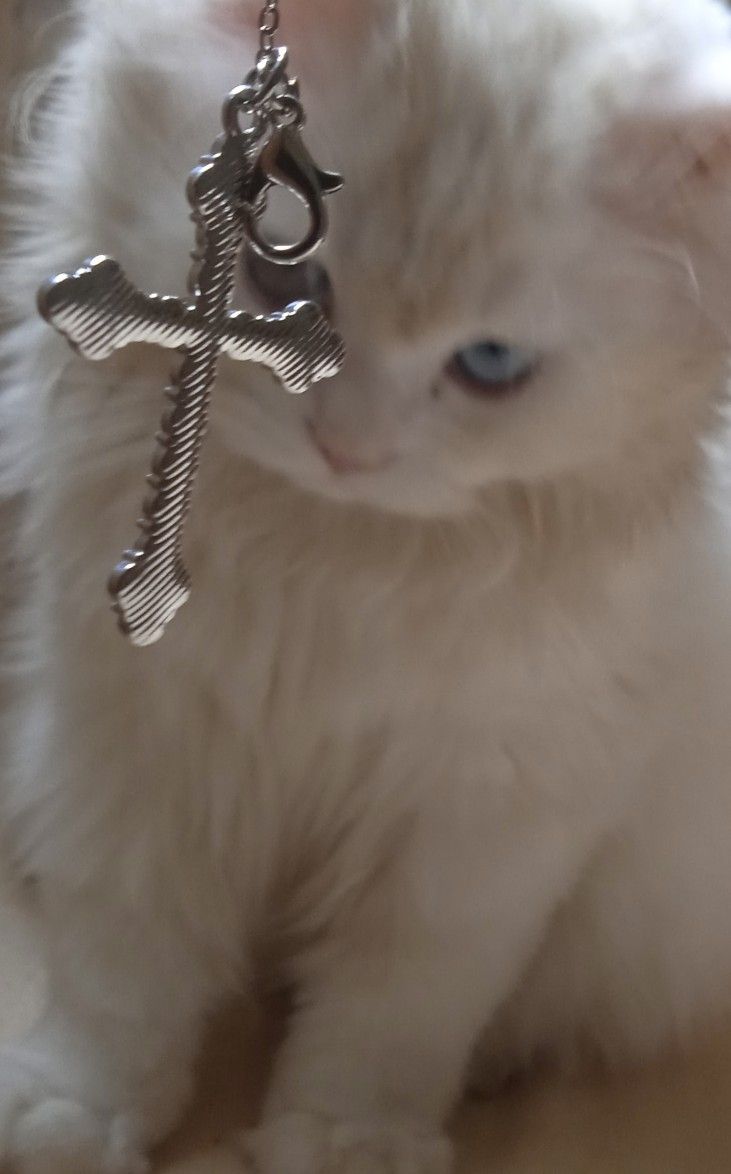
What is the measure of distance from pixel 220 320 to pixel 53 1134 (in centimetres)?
70

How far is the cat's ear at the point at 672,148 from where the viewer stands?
706 millimetres

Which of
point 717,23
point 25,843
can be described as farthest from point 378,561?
point 25,843

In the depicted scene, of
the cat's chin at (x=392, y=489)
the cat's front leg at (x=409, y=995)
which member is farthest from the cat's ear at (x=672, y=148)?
the cat's front leg at (x=409, y=995)

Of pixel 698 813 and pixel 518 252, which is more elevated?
pixel 518 252

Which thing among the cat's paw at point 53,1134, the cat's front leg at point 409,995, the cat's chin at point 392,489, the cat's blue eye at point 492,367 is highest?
the cat's blue eye at point 492,367

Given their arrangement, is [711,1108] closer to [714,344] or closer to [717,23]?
[714,344]

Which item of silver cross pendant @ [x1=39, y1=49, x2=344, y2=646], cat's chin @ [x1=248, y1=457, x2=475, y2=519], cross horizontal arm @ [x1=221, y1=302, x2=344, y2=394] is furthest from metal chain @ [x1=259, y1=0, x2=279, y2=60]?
cat's chin @ [x1=248, y1=457, x2=475, y2=519]

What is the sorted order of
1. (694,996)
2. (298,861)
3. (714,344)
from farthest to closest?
1. (694,996)
2. (298,861)
3. (714,344)

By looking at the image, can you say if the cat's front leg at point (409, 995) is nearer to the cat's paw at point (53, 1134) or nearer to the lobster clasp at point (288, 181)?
the cat's paw at point (53, 1134)

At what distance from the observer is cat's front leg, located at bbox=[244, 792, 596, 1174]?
980 millimetres

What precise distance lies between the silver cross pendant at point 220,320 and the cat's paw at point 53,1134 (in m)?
0.57

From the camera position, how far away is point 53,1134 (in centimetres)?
99

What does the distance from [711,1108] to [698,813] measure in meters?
0.27

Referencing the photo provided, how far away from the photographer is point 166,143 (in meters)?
0.77
